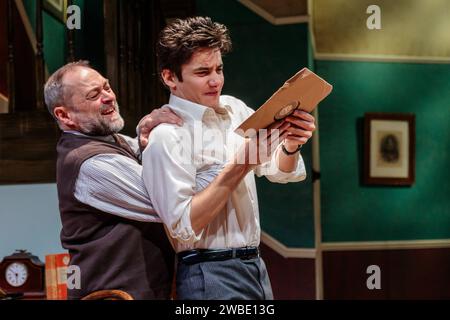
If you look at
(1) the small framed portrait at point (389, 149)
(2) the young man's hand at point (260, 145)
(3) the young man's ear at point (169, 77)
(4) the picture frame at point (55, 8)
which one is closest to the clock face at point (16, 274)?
(4) the picture frame at point (55, 8)

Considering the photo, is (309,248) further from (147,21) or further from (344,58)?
(147,21)

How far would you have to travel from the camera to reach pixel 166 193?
1.44m

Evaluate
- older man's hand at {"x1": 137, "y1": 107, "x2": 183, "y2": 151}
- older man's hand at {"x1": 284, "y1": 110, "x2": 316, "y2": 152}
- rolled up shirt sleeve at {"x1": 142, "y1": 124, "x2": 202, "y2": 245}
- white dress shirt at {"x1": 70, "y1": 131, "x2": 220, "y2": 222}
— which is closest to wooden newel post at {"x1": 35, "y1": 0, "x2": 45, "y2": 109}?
white dress shirt at {"x1": 70, "y1": 131, "x2": 220, "y2": 222}

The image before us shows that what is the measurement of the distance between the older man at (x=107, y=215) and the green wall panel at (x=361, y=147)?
1.06 m

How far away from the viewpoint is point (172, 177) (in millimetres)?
1423

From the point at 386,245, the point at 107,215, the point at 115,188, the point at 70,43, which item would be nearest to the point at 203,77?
the point at 115,188

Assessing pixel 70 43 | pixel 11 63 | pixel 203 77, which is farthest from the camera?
pixel 11 63

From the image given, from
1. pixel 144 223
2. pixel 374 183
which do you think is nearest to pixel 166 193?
pixel 144 223

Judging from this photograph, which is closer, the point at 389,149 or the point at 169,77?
the point at 169,77

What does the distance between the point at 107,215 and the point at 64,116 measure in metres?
0.39

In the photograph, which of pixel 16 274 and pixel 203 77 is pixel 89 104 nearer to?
pixel 203 77

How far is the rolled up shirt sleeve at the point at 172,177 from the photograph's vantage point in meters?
1.41

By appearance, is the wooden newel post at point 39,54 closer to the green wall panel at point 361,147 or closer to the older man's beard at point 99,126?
the older man's beard at point 99,126

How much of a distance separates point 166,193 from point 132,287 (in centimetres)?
38
